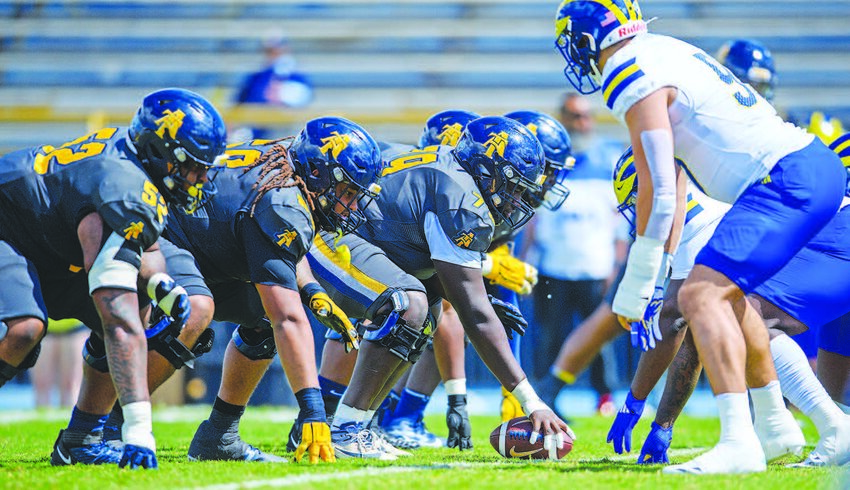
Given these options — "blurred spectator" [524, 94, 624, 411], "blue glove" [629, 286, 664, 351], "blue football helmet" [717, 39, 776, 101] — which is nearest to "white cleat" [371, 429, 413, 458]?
"blue glove" [629, 286, 664, 351]

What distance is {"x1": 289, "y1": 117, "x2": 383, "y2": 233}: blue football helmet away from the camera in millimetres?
4844

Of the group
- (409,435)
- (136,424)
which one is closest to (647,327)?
(136,424)

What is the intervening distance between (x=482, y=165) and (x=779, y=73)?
35.7ft

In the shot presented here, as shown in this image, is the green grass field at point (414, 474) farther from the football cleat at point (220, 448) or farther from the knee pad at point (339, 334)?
the knee pad at point (339, 334)

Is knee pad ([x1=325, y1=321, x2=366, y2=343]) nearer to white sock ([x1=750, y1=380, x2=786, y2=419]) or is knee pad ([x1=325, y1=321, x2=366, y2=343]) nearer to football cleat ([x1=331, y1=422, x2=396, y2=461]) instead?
football cleat ([x1=331, y1=422, x2=396, y2=461])

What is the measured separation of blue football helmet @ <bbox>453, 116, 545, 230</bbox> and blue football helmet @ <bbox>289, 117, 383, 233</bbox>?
70 centimetres

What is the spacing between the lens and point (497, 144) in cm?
546

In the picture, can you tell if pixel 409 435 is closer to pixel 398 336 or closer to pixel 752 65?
pixel 398 336

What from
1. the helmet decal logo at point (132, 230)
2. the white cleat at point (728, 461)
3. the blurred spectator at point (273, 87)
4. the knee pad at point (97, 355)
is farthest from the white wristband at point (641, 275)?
the blurred spectator at point (273, 87)

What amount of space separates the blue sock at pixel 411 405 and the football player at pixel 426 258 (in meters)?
0.86

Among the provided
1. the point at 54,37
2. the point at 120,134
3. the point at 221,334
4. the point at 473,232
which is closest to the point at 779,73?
the point at 221,334

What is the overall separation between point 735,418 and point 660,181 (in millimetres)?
889

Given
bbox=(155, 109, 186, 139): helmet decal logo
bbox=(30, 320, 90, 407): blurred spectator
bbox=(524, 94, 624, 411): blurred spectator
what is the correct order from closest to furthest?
bbox=(155, 109, 186, 139): helmet decal logo → bbox=(524, 94, 624, 411): blurred spectator → bbox=(30, 320, 90, 407): blurred spectator

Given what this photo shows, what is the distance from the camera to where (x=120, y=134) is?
4.59 metres
